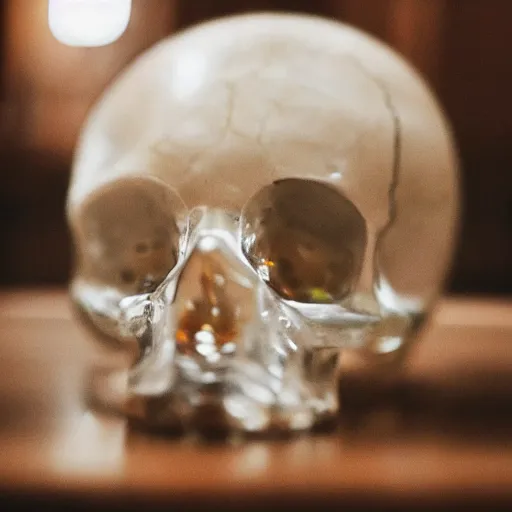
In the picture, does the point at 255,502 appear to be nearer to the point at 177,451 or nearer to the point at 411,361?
the point at 177,451

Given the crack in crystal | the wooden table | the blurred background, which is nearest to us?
the wooden table

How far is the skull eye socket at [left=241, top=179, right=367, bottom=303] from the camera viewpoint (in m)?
0.36

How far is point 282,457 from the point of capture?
322 millimetres

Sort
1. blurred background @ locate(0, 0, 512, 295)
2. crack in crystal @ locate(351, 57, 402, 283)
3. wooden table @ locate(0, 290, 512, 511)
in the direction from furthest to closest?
blurred background @ locate(0, 0, 512, 295)
crack in crystal @ locate(351, 57, 402, 283)
wooden table @ locate(0, 290, 512, 511)

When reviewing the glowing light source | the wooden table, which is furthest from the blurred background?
the wooden table

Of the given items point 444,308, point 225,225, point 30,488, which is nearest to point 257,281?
point 225,225

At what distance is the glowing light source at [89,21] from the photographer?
1079 mm

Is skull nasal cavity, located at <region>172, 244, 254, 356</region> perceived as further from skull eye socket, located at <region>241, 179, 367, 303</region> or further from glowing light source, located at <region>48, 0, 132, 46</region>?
glowing light source, located at <region>48, 0, 132, 46</region>

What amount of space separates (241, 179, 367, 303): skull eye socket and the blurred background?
778mm

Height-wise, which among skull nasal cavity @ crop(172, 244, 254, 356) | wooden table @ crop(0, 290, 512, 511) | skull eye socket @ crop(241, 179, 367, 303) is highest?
skull eye socket @ crop(241, 179, 367, 303)

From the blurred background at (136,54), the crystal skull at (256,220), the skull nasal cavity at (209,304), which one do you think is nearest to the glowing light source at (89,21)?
the blurred background at (136,54)

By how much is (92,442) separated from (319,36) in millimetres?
254

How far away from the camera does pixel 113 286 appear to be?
40cm

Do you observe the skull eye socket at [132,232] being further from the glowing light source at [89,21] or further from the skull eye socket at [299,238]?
the glowing light source at [89,21]
